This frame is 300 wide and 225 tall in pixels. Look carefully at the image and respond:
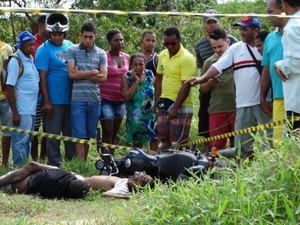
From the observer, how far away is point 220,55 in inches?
345

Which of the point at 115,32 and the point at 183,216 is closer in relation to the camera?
the point at 183,216

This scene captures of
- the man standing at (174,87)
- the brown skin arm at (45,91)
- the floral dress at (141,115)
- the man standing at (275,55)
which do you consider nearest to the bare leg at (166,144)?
the man standing at (174,87)

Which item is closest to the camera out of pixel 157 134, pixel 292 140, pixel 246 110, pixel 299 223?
pixel 299 223

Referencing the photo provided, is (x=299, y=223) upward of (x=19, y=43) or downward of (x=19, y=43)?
downward

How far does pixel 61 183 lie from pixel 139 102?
2557 mm

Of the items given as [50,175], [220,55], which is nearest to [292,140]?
[50,175]

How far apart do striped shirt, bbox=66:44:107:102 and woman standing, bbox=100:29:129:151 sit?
37 cm

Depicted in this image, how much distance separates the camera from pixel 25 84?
8680 mm

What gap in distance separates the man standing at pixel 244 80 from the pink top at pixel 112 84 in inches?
60.4

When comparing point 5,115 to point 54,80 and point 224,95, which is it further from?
point 224,95

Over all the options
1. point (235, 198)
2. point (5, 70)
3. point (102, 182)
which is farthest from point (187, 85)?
point (235, 198)

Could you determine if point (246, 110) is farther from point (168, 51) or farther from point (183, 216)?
point (183, 216)

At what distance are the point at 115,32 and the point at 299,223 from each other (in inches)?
215

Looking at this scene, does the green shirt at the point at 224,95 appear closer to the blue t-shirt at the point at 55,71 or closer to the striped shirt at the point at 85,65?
the striped shirt at the point at 85,65
